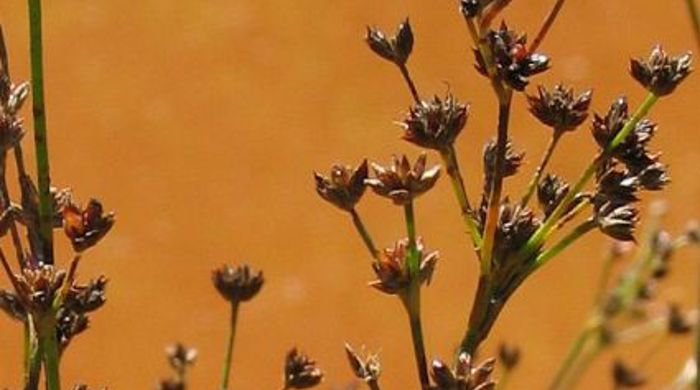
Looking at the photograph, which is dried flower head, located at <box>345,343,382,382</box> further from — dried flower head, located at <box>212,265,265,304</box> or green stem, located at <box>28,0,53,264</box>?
dried flower head, located at <box>212,265,265,304</box>

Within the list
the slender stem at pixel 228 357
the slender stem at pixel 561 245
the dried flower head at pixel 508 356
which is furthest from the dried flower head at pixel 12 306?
the dried flower head at pixel 508 356

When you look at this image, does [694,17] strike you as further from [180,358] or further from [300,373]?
[180,358]

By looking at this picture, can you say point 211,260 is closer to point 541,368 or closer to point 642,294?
point 541,368

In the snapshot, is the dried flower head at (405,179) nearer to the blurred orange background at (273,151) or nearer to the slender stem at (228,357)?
the slender stem at (228,357)

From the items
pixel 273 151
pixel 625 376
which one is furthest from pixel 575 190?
pixel 273 151

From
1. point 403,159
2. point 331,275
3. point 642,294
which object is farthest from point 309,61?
point 403,159
